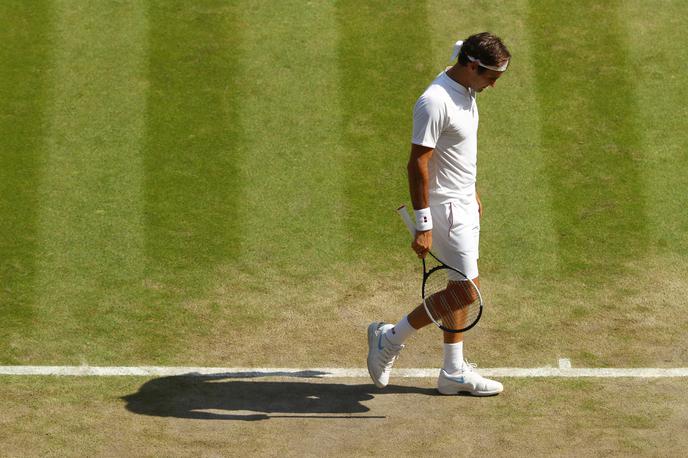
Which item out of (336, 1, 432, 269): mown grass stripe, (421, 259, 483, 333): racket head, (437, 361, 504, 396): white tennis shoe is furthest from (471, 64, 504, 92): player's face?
(336, 1, 432, 269): mown grass stripe

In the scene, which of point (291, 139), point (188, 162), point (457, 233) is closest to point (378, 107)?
point (291, 139)

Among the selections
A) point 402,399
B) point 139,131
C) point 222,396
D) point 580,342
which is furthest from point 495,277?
point 139,131

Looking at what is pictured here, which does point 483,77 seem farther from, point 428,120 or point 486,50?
point 428,120

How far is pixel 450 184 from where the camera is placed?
8992 mm

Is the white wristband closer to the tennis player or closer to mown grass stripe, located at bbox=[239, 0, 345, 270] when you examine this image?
the tennis player

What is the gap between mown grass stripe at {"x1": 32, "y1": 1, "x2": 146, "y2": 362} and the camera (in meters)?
10.2

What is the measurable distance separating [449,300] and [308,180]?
310 cm

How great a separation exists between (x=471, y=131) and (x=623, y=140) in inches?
149

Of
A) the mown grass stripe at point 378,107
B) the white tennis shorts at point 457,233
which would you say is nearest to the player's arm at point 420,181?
the white tennis shorts at point 457,233

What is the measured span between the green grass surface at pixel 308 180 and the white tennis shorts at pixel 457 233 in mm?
1194

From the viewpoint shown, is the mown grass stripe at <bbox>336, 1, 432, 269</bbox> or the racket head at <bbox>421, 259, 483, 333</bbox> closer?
the racket head at <bbox>421, 259, 483, 333</bbox>

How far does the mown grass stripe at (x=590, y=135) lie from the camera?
11297 mm

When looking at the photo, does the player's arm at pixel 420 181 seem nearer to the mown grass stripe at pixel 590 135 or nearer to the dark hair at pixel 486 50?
the dark hair at pixel 486 50

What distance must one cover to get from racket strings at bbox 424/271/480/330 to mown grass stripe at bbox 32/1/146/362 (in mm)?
2547
